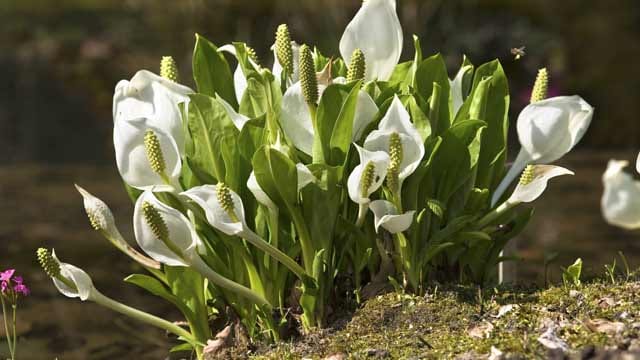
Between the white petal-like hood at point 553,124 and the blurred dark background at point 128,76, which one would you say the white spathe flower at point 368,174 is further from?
the blurred dark background at point 128,76

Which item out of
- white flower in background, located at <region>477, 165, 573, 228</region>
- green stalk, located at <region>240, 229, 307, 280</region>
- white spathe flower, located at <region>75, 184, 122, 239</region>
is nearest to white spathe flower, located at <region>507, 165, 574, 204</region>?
white flower in background, located at <region>477, 165, 573, 228</region>

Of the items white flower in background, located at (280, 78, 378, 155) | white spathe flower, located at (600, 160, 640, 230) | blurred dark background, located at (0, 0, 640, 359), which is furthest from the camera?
blurred dark background, located at (0, 0, 640, 359)

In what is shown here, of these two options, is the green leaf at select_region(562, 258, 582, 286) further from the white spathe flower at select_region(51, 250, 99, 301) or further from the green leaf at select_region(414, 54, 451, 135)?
the white spathe flower at select_region(51, 250, 99, 301)

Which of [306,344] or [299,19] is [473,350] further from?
[299,19]

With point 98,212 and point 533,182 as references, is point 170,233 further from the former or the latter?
point 533,182

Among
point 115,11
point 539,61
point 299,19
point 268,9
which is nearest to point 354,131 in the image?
point 299,19

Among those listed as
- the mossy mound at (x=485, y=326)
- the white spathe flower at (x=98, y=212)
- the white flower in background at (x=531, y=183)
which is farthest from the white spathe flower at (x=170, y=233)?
the white flower in background at (x=531, y=183)
